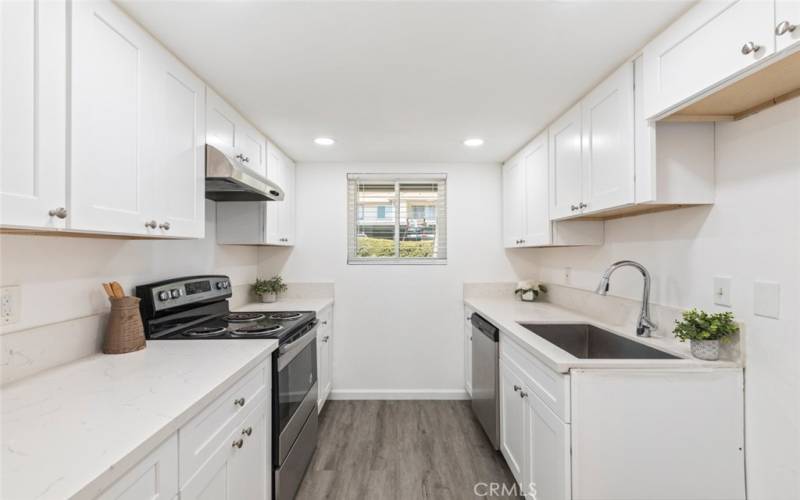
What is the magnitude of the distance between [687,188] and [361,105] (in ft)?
5.58

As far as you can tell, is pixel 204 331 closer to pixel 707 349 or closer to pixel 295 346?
pixel 295 346

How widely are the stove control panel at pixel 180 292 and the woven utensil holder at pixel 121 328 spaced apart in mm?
219

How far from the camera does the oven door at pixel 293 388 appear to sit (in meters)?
1.69

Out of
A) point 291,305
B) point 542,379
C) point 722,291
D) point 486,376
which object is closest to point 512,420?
point 486,376

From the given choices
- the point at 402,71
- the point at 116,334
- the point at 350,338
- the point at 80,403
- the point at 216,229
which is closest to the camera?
the point at 80,403

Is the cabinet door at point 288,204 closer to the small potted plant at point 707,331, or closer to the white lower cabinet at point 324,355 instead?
the white lower cabinet at point 324,355

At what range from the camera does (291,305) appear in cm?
293

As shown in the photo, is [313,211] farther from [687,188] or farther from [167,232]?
[687,188]

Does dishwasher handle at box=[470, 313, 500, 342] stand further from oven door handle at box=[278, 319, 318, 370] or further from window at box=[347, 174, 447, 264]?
oven door handle at box=[278, 319, 318, 370]

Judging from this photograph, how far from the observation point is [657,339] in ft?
5.62

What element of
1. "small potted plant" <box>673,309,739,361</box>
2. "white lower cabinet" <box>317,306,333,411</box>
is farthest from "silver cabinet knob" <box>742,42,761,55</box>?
"white lower cabinet" <box>317,306,333,411</box>

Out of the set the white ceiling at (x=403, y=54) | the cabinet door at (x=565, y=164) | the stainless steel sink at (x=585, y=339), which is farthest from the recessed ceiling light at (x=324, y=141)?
the stainless steel sink at (x=585, y=339)

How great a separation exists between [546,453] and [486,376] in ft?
3.05

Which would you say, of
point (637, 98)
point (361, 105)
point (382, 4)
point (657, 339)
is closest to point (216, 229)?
point (361, 105)
